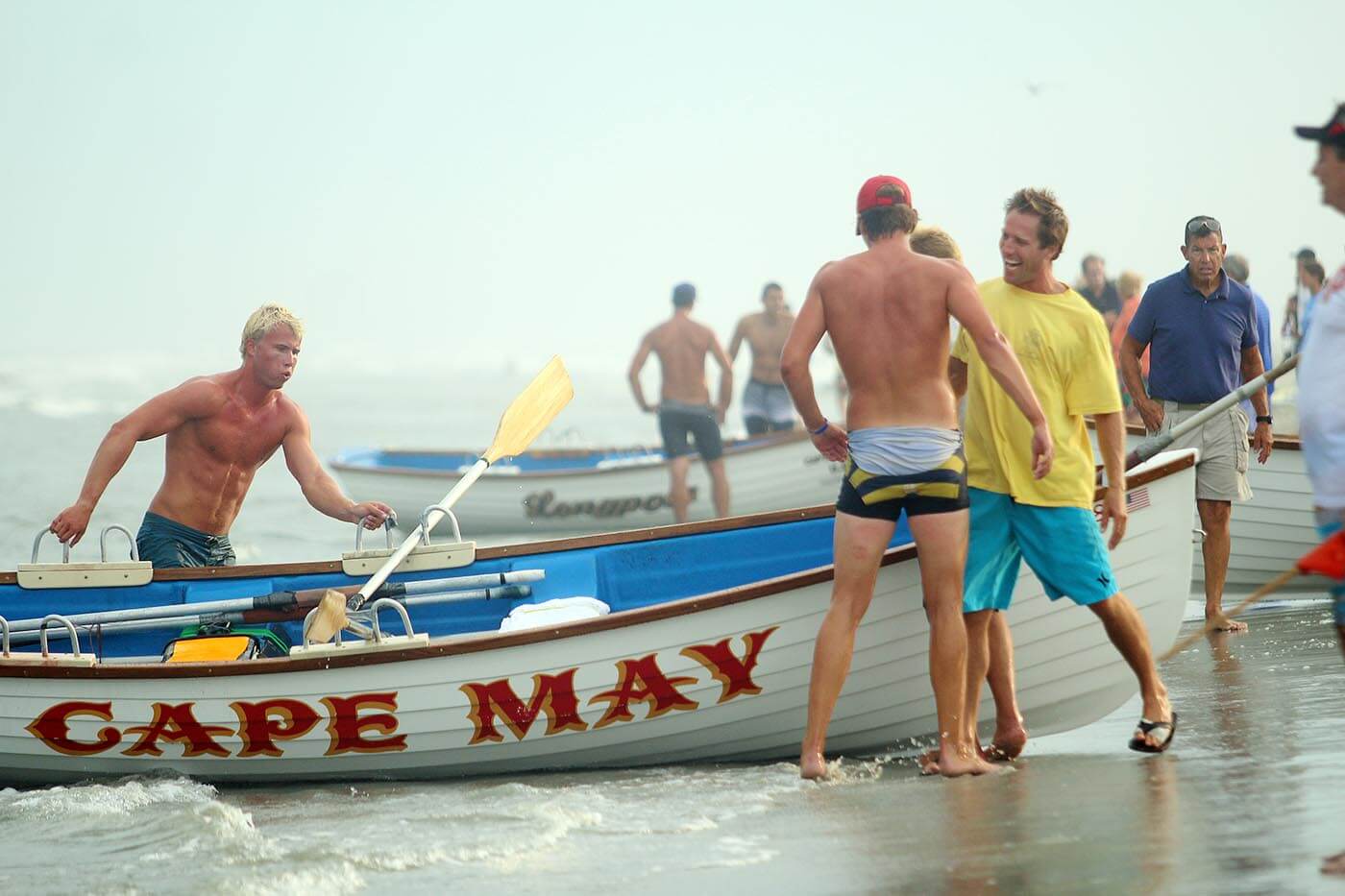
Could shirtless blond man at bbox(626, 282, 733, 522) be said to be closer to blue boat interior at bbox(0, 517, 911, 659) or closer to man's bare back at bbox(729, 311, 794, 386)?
man's bare back at bbox(729, 311, 794, 386)

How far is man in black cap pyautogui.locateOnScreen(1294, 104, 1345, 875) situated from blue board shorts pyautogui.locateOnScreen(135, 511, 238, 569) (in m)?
4.88

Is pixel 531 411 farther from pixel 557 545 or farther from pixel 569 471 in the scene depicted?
pixel 569 471

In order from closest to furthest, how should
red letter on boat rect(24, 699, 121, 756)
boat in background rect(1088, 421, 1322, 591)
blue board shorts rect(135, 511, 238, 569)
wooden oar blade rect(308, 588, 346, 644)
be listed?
wooden oar blade rect(308, 588, 346, 644) → red letter on boat rect(24, 699, 121, 756) → blue board shorts rect(135, 511, 238, 569) → boat in background rect(1088, 421, 1322, 591)

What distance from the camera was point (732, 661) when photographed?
5.40 meters

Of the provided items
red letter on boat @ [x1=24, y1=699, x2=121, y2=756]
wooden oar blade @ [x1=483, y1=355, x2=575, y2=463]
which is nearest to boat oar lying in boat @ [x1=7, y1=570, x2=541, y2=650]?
red letter on boat @ [x1=24, y1=699, x2=121, y2=756]

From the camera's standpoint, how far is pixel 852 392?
5.00 meters

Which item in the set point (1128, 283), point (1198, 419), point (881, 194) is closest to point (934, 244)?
point (881, 194)

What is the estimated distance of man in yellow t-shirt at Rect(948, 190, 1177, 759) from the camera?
4906 mm

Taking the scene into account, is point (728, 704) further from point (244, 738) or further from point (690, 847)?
point (244, 738)

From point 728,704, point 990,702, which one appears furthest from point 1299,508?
point 728,704

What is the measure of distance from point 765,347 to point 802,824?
1000 cm

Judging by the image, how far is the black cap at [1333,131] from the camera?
3572 mm

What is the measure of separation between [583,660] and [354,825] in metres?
0.92

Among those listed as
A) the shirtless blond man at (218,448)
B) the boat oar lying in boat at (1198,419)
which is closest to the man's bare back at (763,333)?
the shirtless blond man at (218,448)
